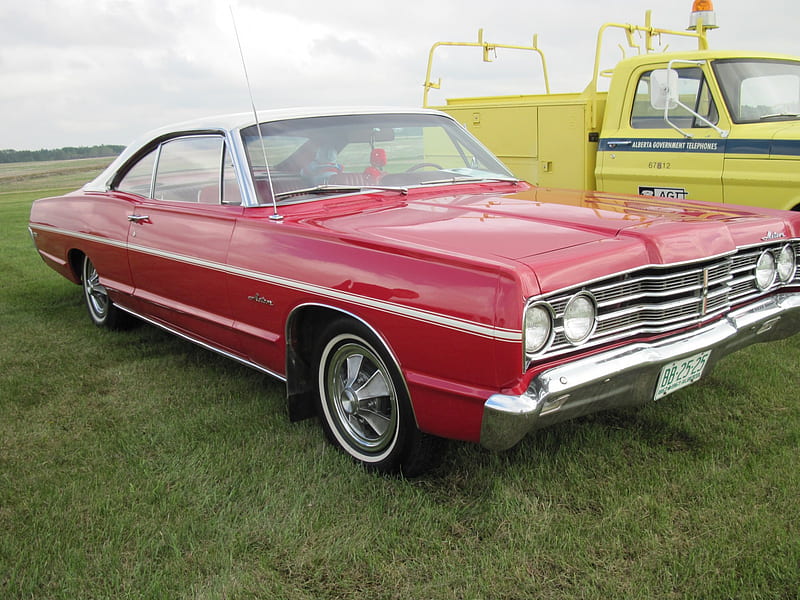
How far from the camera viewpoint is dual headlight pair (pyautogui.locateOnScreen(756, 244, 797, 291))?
127 inches

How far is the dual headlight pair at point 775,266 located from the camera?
3.23m

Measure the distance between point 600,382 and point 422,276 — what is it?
0.70 metres

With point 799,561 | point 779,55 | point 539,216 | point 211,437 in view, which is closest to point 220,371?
point 211,437

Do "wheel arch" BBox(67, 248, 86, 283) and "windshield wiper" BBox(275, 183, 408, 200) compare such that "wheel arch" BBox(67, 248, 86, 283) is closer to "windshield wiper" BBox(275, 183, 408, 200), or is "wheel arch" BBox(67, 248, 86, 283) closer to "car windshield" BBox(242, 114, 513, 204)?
"car windshield" BBox(242, 114, 513, 204)

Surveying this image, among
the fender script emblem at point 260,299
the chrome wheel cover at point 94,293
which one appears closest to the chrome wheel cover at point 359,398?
the fender script emblem at point 260,299

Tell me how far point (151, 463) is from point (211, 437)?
1.03 feet

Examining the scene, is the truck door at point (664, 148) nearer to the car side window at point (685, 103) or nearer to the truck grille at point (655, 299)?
the car side window at point (685, 103)

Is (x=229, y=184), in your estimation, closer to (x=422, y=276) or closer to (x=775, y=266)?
(x=422, y=276)

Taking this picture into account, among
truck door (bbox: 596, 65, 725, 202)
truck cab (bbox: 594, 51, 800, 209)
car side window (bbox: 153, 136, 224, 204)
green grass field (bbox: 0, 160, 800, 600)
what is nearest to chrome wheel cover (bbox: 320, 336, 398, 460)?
green grass field (bbox: 0, 160, 800, 600)

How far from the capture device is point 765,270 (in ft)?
10.7

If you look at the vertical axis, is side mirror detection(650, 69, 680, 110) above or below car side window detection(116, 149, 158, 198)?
above

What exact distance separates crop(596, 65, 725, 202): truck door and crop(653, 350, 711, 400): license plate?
2.92 metres

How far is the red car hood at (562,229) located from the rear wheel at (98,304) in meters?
2.54

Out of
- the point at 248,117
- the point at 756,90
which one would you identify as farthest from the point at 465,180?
the point at 756,90
